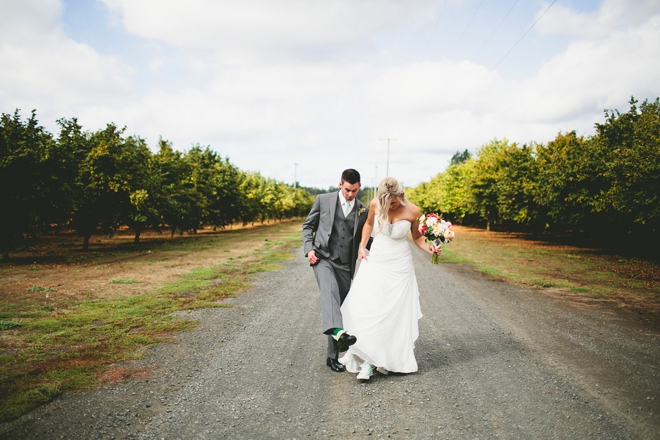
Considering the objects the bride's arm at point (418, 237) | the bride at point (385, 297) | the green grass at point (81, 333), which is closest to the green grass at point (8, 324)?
the green grass at point (81, 333)

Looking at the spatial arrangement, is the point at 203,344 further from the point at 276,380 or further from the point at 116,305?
the point at 116,305

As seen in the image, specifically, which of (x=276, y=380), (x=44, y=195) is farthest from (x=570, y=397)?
(x=44, y=195)

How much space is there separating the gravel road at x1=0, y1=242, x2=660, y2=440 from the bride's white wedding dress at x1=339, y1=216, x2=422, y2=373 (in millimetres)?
231

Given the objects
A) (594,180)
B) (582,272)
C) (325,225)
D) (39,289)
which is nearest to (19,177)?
(39,289)

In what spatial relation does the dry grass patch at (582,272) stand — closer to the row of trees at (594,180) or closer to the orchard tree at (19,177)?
the row of trees at (594,180)

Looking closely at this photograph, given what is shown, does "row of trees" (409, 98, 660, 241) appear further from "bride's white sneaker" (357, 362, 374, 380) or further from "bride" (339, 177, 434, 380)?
"bride's white sneaker" (357, 362, 374, 380)

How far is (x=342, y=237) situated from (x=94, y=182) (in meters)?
16.5

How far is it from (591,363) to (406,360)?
2.31 meters

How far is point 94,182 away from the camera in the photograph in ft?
59.9

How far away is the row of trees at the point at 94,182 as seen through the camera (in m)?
13.7

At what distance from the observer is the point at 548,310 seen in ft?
27.5

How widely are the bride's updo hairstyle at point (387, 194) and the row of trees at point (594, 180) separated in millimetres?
12337

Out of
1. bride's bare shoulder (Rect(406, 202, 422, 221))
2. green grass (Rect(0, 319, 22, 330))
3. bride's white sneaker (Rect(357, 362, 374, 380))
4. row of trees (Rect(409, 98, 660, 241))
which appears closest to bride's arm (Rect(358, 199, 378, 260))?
bride's bare shoulder (Rect(406, 202, 422, 221))

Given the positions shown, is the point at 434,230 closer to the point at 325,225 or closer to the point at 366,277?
Result: the point at 366,277
